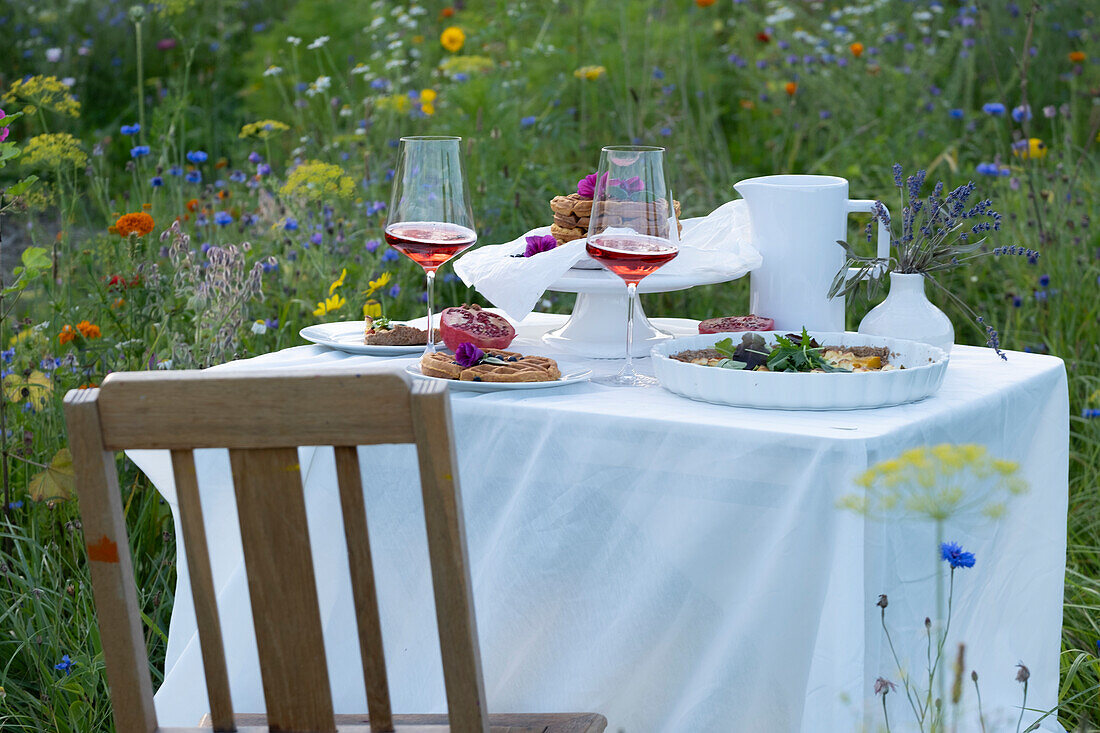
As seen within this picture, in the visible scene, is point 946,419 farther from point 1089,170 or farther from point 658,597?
point 1089,170

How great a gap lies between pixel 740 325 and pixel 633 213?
352 mm

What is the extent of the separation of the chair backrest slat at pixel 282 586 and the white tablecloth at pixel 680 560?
0.40 metres

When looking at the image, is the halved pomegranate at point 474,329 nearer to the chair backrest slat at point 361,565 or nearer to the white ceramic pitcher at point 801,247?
the white ceramic pitcher at point 801,247

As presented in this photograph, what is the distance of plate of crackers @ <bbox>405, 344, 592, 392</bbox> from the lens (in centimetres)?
150

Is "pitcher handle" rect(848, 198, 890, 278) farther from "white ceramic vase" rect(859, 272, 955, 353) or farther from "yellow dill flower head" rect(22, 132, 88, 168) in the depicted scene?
"yellow dill flower head" rect(22, 132, 88, 168)

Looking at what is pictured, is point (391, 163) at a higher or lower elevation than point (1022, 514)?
higher

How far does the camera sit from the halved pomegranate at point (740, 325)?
1.75 metres

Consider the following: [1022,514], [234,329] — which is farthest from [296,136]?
[1022,514]

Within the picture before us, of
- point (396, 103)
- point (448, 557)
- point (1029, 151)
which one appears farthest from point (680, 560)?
point (396, 103)

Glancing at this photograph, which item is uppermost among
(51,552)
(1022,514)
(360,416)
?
(360,416)

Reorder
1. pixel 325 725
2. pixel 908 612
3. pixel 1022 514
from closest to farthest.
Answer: pixel 325 725, pixel 908 612, pixel 1022 514

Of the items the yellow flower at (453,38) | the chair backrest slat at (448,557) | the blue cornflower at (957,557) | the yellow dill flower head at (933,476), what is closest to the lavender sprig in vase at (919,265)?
the blue cornflower at (957,557)

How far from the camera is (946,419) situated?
1382 mm

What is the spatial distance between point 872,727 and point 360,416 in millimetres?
688
